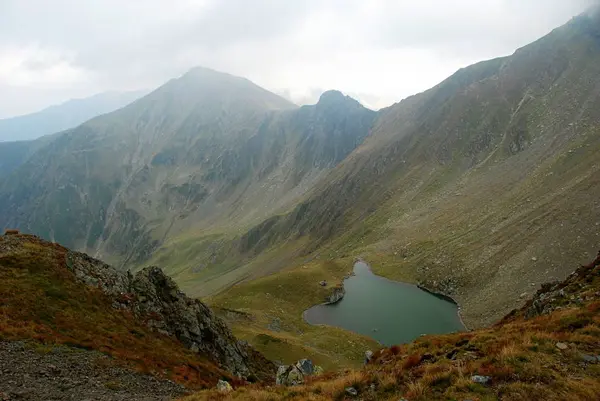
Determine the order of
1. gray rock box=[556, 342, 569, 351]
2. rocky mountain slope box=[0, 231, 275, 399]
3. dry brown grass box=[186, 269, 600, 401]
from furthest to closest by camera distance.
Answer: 1. rocky mountain slope box=[0, 231, 275, 399]
2. gray rock box=[556, 342, 569, 351]
3. dry brown grass box=[186, 269, 600, 401]

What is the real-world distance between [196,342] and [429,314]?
6967cm

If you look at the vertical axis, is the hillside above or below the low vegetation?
above

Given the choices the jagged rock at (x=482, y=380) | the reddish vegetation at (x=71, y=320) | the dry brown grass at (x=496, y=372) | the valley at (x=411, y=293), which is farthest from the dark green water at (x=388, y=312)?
the jagged rock at (x=482, y=380)

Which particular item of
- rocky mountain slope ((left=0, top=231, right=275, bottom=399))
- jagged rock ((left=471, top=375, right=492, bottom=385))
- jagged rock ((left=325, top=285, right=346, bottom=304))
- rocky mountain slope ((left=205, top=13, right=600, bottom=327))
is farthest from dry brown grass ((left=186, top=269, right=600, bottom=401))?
jagged rock ((left=325, top=285, right=346, bottom=304))

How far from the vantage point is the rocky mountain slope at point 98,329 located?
23.5 meters

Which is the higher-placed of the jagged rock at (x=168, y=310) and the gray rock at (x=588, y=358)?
the gray rock at (x=588, y=358)

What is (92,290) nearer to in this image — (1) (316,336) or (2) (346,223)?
(1) (316,336)

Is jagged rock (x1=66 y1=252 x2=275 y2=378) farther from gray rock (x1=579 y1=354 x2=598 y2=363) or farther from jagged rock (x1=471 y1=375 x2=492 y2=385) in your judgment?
gray rock (x1=579 y1=354 x2=598 y2=363)

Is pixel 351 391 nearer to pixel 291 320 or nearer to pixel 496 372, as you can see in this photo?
pixel 496 372

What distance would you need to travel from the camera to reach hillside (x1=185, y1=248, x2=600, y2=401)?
1441 centimetres

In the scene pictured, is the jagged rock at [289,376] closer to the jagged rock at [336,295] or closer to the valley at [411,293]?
the valley at [411,293]

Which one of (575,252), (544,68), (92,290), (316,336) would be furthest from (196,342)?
(544,68)

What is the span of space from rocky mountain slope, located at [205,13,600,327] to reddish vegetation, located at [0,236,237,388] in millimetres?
71233

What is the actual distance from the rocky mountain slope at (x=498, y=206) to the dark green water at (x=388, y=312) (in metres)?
4.77
